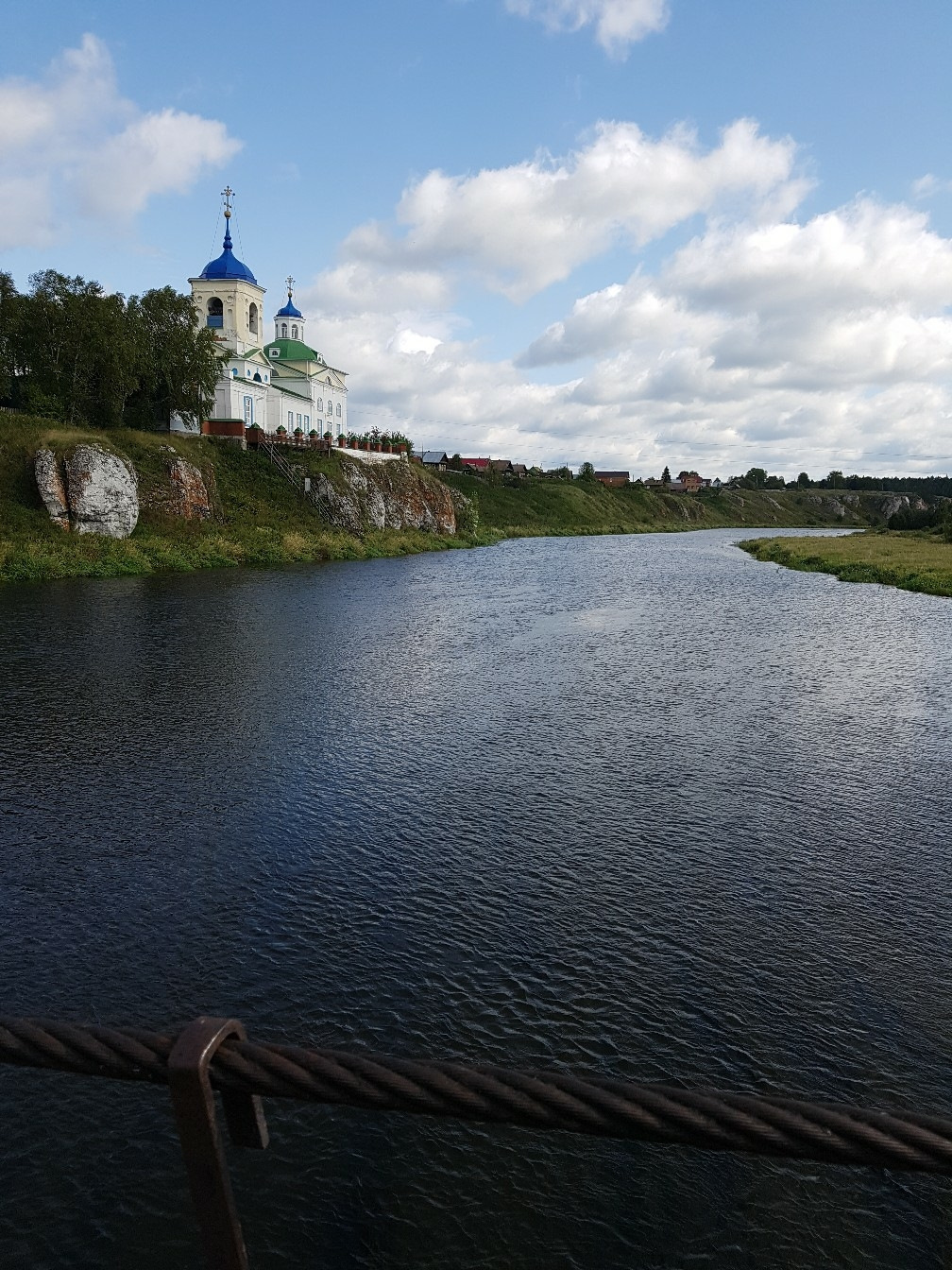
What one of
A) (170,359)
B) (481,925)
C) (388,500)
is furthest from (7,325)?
(481,925)

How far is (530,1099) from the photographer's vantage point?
2.59 meters

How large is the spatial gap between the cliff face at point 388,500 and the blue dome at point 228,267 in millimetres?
22777

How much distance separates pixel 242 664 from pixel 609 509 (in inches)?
5481

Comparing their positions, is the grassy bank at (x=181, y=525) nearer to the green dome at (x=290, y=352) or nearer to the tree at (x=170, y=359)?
the tree at (x=170, y=359)

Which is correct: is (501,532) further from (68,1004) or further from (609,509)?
(68,1004)

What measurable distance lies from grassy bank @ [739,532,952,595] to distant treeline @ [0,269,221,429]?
174ft

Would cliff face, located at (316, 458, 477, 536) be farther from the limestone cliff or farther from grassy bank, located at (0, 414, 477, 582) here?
the limestone cliff

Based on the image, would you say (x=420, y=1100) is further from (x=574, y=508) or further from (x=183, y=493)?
(x=574, y=508)

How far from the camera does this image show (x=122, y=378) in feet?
218

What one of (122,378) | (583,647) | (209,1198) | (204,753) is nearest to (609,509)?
(122,378)

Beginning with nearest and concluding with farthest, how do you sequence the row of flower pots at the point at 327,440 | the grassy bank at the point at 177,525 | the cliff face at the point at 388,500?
the grassy bank at the point at 177,525 → the cliff face at the point at 388,500 → the row of flower pots at the point at 327,440

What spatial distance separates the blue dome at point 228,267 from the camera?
88.8m

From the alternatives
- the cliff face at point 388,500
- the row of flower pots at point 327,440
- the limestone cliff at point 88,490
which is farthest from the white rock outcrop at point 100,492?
the row of flower pots at point 327,440

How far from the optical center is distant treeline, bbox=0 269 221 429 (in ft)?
204
